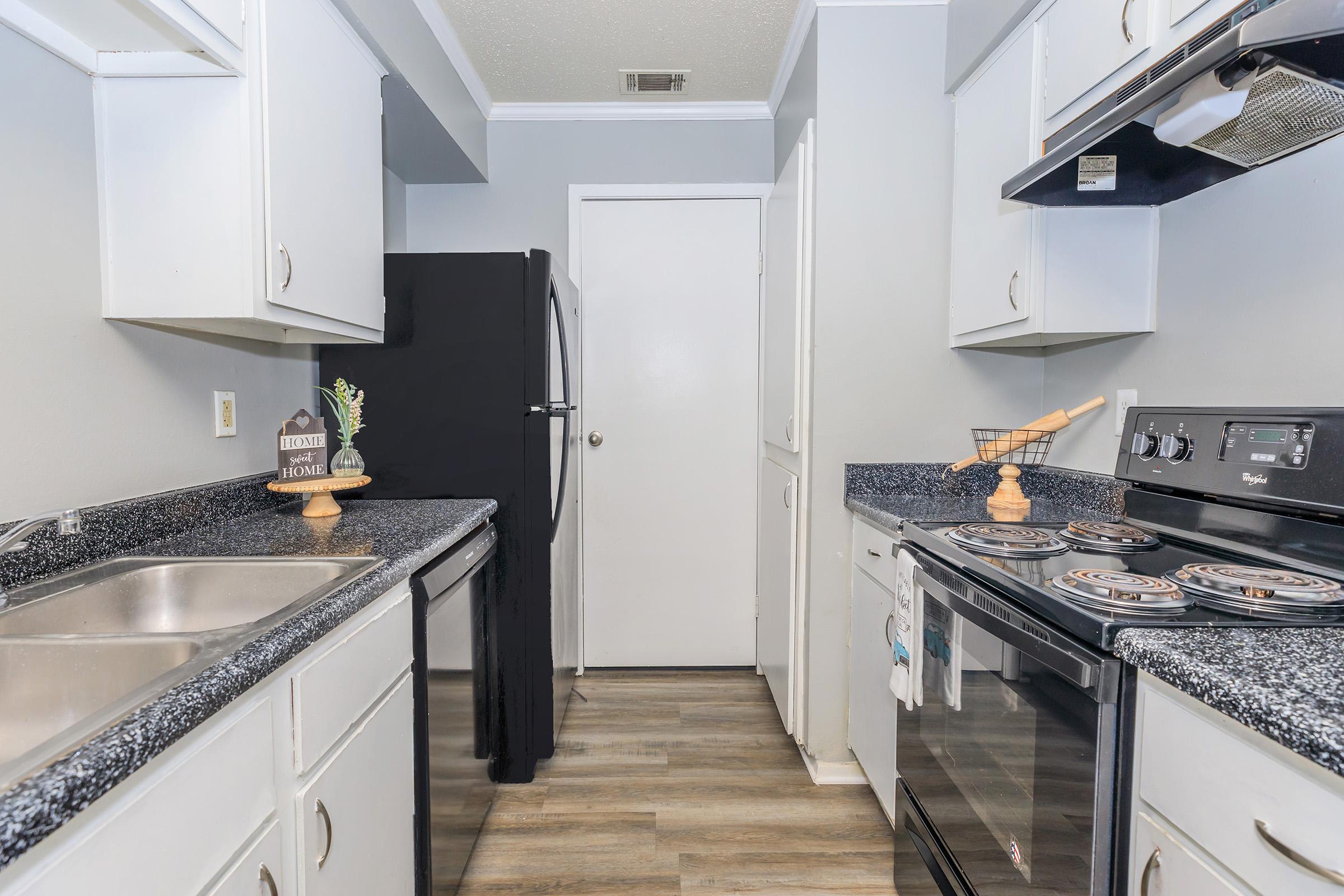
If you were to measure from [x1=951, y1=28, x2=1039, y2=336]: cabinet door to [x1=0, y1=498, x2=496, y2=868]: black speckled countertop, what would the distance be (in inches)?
→ 59.5

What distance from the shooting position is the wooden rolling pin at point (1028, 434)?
182 centimetres

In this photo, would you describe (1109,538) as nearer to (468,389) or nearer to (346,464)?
(468,389)

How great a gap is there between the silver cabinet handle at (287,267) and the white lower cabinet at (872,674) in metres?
1.53

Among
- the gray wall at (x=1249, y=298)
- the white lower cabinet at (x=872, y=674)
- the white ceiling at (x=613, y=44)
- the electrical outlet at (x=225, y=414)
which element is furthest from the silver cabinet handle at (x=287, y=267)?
the gray wall at (x=1249, y=298)

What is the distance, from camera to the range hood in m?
0.90

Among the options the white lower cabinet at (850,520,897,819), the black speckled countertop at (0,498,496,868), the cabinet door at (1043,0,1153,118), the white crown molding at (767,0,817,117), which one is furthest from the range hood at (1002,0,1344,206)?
the black speckled countertop at (0,498,496,868)

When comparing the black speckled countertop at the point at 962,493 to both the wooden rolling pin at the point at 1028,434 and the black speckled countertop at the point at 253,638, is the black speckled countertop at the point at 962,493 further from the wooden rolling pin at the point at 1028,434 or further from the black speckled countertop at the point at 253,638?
the black speckled countertop at the point at 253,638

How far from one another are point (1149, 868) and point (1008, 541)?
2.10 ft

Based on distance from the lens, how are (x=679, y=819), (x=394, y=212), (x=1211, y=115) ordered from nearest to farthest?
(x=1211, y=115), (x=679, y=819), (x=394, y=212)

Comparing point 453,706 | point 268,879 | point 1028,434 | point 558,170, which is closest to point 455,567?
point 453,706

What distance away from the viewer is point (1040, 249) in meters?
1.73

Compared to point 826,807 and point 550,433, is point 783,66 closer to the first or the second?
point 550,433

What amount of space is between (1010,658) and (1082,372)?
119 cm

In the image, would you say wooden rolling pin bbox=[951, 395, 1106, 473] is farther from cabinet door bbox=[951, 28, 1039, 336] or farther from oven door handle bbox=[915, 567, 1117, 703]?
oven door handle bbox=[915, 567, 1117, 703]
